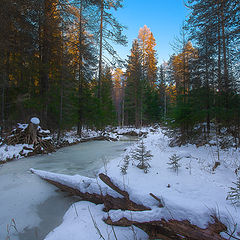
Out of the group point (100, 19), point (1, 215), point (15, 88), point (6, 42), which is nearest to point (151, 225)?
point (1, 215)

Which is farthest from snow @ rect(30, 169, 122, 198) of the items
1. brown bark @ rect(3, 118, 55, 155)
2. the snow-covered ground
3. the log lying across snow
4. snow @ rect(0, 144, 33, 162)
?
brown bark @ rect(3, 118, 55, 155)

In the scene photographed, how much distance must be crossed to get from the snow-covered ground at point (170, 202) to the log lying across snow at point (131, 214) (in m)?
0.03

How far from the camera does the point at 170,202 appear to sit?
6.41ft

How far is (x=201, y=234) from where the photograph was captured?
61.2 inches

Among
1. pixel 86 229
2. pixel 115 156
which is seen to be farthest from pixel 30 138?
pixel 86 229

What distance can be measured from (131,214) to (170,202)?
0.54m

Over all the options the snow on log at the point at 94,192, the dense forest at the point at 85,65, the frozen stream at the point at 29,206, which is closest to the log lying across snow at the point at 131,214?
the snow on log at the point at 94,192

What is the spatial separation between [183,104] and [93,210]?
6968 millimetres

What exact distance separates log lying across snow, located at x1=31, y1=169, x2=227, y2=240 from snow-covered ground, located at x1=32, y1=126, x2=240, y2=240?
26 mm

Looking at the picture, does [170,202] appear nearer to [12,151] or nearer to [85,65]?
[12,151]

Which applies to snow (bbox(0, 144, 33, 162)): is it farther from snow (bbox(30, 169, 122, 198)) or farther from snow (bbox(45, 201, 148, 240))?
snow (bbox(45, 201, 148, 240))

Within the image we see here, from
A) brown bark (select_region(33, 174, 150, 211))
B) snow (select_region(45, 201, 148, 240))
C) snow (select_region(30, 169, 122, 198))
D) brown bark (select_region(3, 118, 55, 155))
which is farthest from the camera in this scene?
brown bark (select_region(3, 118, 55, 155))

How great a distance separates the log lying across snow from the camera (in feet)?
5.23

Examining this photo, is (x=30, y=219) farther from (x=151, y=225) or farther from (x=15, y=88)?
(x=15, y=88)
